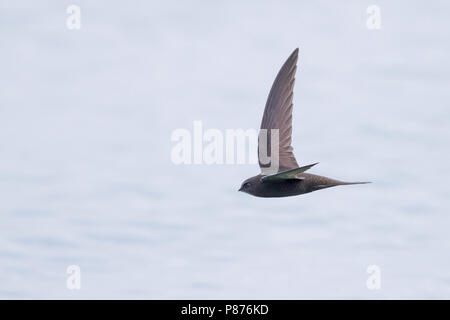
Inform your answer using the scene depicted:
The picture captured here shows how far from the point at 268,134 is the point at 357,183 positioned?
1694 millimetres

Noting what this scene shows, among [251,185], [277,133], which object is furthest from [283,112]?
[251,185]

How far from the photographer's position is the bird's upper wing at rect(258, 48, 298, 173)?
864 cm

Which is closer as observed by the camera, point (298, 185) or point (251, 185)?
point (298, 185)

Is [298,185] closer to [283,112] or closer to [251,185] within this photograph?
[251,185]

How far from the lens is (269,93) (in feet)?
29.0

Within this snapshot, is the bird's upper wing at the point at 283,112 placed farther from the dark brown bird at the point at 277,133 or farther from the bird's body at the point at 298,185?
the bird's body at the point at 298,185

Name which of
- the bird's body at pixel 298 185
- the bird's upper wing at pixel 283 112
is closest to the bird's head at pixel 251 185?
the bird's body at pixel 298 185

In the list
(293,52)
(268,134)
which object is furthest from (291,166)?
(293,52)

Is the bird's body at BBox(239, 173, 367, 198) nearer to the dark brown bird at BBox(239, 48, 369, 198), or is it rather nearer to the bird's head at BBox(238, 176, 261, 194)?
the dark brown bird at BBox(239, 48, 369, 198)

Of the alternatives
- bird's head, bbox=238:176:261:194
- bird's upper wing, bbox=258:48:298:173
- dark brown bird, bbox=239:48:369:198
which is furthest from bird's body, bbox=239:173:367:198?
bird's upper wing, bbox=258:48:298:173

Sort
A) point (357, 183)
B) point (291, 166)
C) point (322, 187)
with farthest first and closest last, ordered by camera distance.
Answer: point (291, 166)
point (322, 187)
point (357, 183)

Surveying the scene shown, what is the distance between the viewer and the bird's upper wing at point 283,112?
864cm

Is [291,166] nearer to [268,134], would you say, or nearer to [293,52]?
[268,134]

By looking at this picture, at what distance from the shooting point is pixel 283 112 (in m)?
8.75
